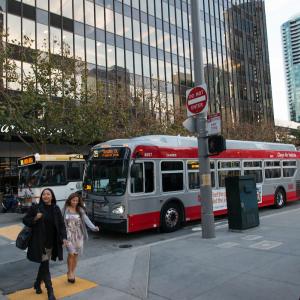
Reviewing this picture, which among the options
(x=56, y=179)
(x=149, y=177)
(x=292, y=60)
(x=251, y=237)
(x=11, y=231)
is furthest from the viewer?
(x=292, y=60)

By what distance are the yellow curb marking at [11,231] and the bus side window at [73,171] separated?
139 inches

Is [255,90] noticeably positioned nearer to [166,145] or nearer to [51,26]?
[51,26]

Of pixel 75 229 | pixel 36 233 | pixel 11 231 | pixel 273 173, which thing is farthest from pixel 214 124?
pixel 11 231

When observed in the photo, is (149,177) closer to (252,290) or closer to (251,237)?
(251,237)

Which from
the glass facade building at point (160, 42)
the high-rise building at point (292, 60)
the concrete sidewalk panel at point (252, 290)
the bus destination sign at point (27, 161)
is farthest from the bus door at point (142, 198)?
the high-rise building at point (292, 60)

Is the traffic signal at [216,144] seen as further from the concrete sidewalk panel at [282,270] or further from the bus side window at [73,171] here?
the bus side window at [73,171]

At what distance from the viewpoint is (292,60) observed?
91.0 m

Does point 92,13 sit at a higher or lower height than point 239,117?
higher

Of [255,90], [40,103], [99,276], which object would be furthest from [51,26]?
[255,90]

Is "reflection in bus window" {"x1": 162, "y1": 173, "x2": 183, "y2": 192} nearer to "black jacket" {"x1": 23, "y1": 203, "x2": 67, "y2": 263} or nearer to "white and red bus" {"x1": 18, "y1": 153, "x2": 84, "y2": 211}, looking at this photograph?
"black jacket" {"x1": 23, "y1": 203, "x2": 67, "y2": 263}

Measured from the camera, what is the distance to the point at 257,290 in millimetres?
5902

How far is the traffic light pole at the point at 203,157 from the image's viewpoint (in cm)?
1021

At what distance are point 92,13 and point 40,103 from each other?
1572 centimetres

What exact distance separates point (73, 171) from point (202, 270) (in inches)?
446
